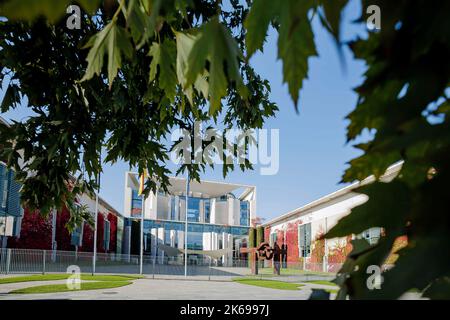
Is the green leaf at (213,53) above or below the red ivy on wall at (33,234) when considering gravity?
above

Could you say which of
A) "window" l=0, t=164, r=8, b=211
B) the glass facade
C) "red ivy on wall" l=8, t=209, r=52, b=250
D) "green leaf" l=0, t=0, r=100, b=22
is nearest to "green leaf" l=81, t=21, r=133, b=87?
"green leaf" l=0, t=0, r=100, b=22

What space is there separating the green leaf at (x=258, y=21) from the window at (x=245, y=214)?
164 ft

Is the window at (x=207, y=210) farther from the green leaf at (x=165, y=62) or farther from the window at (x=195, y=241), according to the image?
the green leaf at (x=165, y=62)

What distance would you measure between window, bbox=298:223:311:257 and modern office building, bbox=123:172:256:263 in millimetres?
12233

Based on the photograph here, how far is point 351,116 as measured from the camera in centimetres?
64

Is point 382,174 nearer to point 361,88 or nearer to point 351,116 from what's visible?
point 351,116

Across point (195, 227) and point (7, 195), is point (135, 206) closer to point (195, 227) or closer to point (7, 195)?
point (195, 227)

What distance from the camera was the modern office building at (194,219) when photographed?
45938 mm

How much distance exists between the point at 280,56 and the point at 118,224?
4601 centimetres

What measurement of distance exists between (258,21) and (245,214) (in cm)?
5075

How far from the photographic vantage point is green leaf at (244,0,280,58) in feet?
1.96

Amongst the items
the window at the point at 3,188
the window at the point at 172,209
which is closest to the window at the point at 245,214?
the window at the point at 172,209

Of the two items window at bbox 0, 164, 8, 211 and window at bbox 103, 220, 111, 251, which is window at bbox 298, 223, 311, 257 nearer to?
window at bbox 103, 220, 111, 251
